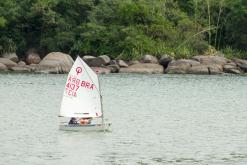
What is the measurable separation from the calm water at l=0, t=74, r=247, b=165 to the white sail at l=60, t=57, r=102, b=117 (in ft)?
4.36

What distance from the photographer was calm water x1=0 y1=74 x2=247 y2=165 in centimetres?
3644

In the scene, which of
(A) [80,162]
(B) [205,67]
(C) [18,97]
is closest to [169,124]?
(A) [80,162]

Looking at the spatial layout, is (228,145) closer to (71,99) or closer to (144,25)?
(71,99)

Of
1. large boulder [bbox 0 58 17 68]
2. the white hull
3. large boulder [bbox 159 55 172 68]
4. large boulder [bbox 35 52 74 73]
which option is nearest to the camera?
the white hull

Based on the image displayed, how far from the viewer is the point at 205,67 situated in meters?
87.2

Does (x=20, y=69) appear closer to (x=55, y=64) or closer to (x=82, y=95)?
(x=55, y=64)

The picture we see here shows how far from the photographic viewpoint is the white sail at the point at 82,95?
144 ft

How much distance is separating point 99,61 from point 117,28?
7355 mm

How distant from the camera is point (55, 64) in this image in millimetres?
86312

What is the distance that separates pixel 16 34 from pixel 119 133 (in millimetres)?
55301

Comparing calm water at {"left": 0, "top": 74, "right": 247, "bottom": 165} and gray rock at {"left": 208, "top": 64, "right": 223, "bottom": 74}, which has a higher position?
gray rock at {"left": 208, "top": 64, "right": 223, "bottom": 74}

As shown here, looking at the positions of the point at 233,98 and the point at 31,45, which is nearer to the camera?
the point at 233,98

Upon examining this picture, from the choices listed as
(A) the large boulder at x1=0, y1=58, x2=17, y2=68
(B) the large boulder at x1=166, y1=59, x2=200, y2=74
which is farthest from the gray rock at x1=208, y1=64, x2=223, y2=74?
(A) the large boulder at x1=0, y1=58, x2=17, y2=68

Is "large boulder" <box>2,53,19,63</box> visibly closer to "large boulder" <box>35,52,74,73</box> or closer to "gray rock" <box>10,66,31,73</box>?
"gray rock" <box>10,66,31,73</box>
